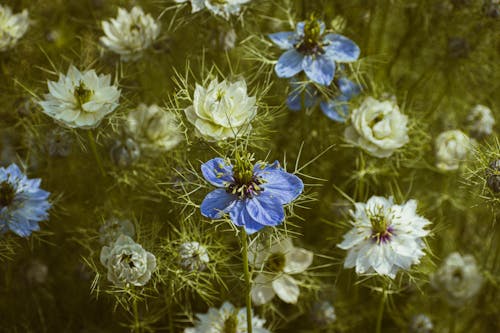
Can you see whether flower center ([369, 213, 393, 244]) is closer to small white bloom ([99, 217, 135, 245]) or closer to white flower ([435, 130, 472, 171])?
white flower ([435, 130, 472, 171])

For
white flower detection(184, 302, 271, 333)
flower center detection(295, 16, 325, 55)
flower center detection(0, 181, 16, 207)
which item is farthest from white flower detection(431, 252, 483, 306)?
flower center detection(0, 181, 16, 207)

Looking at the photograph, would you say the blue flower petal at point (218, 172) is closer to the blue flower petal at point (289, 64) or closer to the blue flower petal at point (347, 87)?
the blue flower petal at point (289, 64)

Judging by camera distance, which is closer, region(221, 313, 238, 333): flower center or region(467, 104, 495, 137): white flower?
region(221, 313, 238, 333): flower center

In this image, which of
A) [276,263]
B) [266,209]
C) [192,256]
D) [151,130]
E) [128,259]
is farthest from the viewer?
[151,130]

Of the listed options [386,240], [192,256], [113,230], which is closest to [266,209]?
[192,256]

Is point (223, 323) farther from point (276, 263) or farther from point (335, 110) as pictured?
point (335, 110)

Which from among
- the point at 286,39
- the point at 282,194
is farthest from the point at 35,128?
the point at 282,194

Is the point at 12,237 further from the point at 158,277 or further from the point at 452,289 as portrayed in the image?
the point at 452,289
